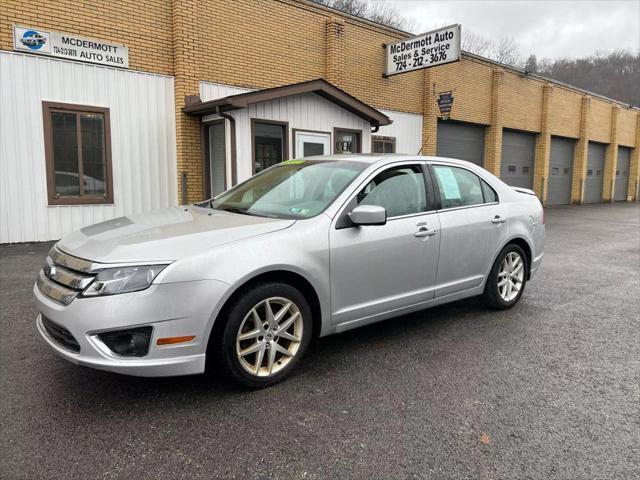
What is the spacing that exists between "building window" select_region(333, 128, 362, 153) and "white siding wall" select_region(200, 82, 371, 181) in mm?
121

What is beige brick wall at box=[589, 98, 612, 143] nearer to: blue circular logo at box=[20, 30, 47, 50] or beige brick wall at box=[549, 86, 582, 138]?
beige brick wall at box=[549, 86, 582, 138]

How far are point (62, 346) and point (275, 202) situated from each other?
1.84m

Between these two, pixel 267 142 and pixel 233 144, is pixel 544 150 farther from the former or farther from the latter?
pixel 233 144

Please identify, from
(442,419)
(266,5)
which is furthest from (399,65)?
(442,419)

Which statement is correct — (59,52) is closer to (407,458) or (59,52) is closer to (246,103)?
(246,103)

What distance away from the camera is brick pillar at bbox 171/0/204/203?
10.7m

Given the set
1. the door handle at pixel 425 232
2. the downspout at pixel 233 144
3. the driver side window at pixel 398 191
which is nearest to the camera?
the driver side window at pixel 398 191

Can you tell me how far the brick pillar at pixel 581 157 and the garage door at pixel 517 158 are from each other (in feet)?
14.5

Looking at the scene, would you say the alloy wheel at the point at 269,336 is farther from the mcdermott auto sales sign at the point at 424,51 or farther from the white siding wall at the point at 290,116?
the mcdermott auto sales sign at the point at 424,51

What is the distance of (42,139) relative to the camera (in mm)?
9336

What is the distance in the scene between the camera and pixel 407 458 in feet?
8.33

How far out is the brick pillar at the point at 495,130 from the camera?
19531 mm

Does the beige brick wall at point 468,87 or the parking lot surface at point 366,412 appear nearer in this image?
the parking lot surface at point 366,412

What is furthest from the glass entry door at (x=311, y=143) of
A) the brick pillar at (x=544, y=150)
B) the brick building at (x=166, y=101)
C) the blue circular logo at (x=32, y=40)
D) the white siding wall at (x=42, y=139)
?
the brick pillar at (x=544, y=150)
